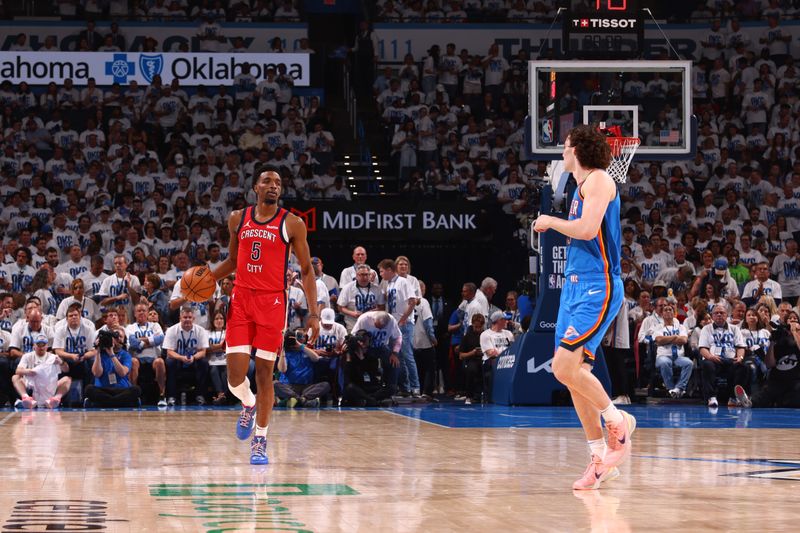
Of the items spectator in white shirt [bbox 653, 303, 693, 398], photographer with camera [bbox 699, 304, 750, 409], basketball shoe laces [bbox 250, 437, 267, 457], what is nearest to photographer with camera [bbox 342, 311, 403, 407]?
spectator in white shirt [bbox 653, 303, 693, 398]

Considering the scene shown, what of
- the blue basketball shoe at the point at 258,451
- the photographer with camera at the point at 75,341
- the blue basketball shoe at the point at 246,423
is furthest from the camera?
the photographer with camera at the point at 75,341

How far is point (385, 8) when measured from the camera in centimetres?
2655

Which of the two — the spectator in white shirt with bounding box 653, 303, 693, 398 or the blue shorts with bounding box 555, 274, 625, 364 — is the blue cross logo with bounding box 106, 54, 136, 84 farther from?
the blue shorts with bounding box 555, 274, 625, 364

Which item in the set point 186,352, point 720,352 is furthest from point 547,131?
point 186,352

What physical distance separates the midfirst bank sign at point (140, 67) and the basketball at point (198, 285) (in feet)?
52.0

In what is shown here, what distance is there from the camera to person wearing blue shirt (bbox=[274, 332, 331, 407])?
52.0 feet

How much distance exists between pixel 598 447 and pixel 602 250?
115cm

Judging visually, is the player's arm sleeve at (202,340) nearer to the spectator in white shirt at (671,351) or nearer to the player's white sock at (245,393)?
the spectator in white shirt at (671,351)

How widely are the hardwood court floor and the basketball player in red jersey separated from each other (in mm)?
658

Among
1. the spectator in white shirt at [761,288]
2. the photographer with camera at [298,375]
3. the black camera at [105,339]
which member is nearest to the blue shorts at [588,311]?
the photographer with camera at [298,375]

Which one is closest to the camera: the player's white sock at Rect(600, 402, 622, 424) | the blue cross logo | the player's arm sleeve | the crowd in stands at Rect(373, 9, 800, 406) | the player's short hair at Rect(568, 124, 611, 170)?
the player's white sock at Rect(600, 402, 622, 424)

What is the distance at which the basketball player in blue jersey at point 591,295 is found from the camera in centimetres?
655

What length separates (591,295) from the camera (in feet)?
21.9

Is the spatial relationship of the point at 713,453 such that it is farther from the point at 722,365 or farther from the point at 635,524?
the point at 722,365
